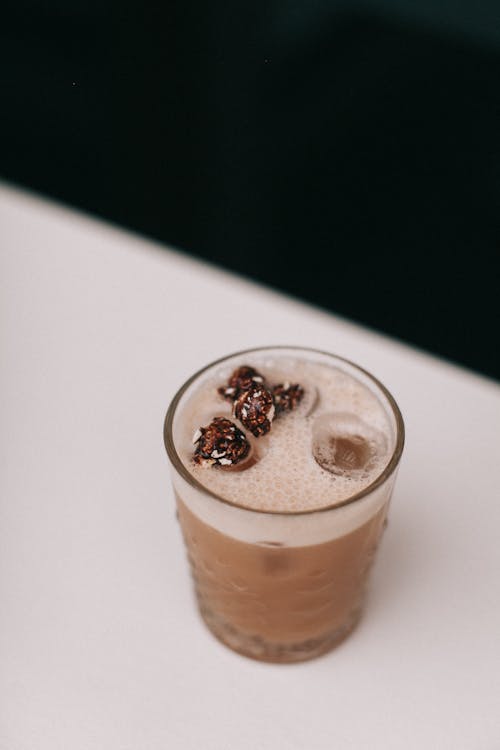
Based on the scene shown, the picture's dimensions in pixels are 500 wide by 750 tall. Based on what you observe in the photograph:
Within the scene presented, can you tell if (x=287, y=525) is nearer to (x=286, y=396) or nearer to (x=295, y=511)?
(x=295, y=511)

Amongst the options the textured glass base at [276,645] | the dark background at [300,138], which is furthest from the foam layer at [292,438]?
the dark background at [300,138]

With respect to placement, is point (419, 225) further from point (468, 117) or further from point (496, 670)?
point (496, 670)

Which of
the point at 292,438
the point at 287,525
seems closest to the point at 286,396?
the point at 292,438

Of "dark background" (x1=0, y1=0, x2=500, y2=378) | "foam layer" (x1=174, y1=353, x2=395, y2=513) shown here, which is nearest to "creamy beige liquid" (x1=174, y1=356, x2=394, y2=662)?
"foam layer" (x1=174, y1=353, x2=395, y2=513)

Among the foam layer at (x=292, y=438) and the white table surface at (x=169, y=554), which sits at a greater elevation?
the foam layer at (x=292, y=438)

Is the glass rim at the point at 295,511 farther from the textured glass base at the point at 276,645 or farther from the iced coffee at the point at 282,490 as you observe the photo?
the textured glass base at the point at 276,645

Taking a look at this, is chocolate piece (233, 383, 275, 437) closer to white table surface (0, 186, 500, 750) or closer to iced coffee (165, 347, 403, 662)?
iced coffee (165, 347, 403, 662)
